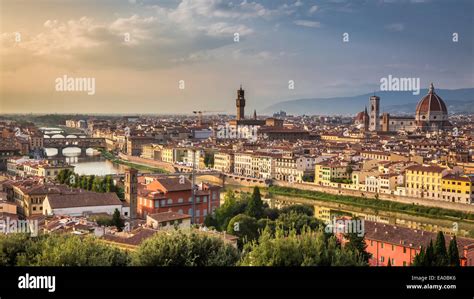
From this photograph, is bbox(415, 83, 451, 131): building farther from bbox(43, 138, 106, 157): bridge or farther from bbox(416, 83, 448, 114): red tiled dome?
bbox(43, 138, 106, 157): bridge

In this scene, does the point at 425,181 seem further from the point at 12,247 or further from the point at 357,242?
the point at 12,247

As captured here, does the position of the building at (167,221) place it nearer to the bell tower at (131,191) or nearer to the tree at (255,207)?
the tree at (255,207)

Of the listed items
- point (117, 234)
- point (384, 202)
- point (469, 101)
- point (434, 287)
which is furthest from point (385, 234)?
point (469, 101)

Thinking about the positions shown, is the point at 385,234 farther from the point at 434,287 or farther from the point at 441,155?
the point at 441,155

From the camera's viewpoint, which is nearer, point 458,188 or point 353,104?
point 458,188

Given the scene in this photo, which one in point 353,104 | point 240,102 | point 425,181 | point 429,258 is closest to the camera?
point 429,258

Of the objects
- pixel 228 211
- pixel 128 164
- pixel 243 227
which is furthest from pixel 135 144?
pixel 243 227

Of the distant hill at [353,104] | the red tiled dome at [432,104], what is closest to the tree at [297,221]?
the red tiled dome at [432,104]
